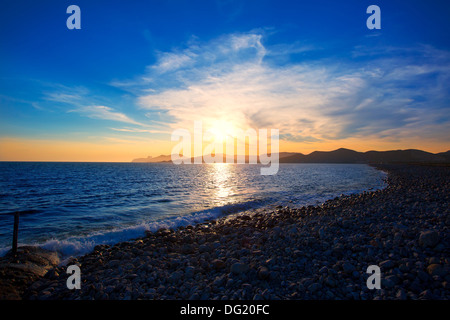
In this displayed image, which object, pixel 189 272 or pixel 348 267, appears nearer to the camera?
pixel 348 267

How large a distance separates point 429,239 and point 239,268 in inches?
256

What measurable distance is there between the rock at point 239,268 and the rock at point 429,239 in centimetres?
602

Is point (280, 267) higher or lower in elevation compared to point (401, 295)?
lower

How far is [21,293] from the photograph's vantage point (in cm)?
645

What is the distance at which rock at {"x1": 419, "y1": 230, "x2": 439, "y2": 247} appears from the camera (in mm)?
6801

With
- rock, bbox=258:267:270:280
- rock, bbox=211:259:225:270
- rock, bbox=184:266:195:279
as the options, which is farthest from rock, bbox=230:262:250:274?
rock, bbox=184:266:195:279

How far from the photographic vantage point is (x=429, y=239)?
6883mm

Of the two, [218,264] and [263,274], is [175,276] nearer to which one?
[218,264]

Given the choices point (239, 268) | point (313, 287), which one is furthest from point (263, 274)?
point (313, 287)
